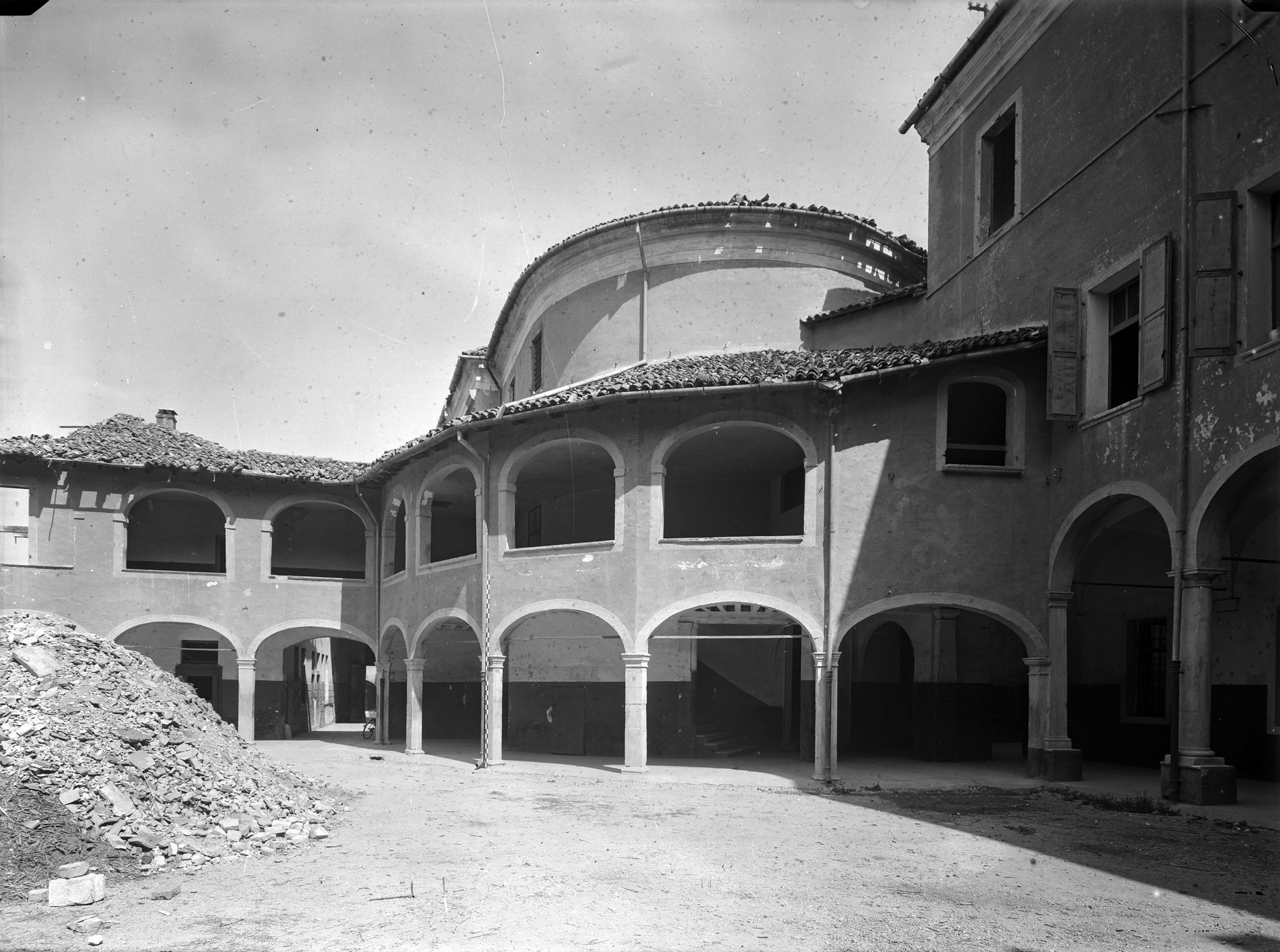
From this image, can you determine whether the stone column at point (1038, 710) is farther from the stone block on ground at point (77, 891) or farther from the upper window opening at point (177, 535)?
the upper window opening at point (177, 535)

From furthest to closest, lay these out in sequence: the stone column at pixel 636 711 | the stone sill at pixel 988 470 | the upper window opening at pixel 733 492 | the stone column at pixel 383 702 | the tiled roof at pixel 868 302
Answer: the stone column at pixel 383 702
the tiled roof at pixel 868 302
the upper window opening at pixel 733 492
the stone column at pixel 636 711
the stone sill at pixel 988 470

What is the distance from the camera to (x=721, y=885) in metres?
8.92

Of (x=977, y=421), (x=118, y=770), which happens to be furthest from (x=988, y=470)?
(x=118, y=770)

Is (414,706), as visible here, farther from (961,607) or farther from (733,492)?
(961,607)

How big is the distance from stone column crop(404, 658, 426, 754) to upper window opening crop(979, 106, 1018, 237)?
45.7 ft

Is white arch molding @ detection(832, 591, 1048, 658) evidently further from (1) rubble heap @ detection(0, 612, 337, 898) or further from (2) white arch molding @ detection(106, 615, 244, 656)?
(2) white arch molding @ detection(106, 615, 244, 656)

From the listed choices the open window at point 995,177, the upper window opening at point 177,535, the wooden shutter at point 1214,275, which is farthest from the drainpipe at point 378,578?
the wooden shutter at point 1214,275

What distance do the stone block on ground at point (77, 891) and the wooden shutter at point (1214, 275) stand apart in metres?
A: 13.1

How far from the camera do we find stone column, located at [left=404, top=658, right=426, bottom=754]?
70.8ft

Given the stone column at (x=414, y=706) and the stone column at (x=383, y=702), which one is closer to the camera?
the stone column at (x=414, y=706)

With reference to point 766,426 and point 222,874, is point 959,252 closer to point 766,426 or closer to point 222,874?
point 766,426

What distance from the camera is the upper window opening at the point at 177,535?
2561 centimetres

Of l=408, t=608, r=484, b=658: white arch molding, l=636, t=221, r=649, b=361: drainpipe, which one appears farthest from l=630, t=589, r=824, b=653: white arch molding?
l=636, t=221, r=649, b=361: drainpipe

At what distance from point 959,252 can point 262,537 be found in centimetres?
1649
